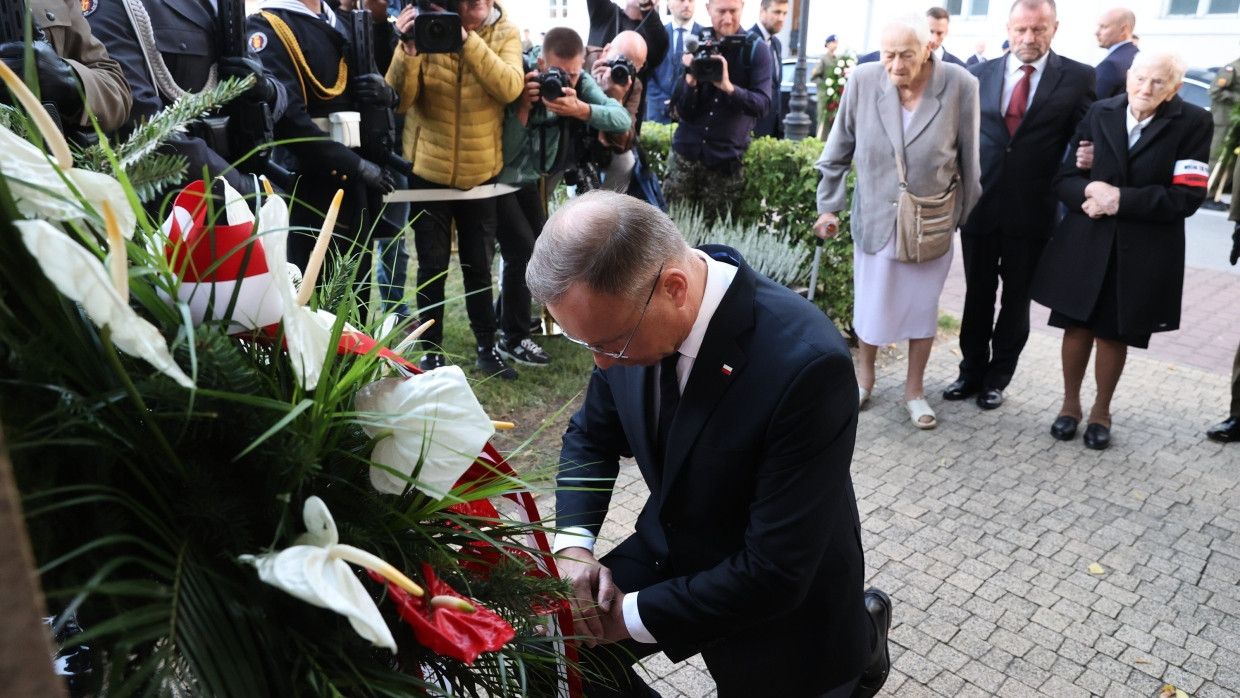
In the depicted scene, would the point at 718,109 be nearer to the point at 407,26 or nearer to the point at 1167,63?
the point at 407,26

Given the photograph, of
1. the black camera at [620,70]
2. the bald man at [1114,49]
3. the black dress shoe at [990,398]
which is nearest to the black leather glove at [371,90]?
the black camera at [620,70]

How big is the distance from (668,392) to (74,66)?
2.05 metres

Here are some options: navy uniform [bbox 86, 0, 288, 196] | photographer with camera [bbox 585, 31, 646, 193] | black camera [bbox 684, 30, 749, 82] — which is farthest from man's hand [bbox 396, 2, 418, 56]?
black camera [bbox 684, 30, 749, 82]

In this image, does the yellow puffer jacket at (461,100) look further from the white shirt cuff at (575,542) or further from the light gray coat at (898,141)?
the white shirt cuff at (575,542)

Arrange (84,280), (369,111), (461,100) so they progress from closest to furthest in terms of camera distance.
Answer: (84,280)
(369,111)
(461,100)

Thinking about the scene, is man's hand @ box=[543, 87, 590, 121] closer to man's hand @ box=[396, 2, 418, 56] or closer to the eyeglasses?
man's hand @ box=[396, 2, 418, 56]

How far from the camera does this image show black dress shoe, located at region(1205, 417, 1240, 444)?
5.00 m

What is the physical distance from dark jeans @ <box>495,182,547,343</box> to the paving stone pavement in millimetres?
1600

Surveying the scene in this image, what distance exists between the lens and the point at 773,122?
1112cm

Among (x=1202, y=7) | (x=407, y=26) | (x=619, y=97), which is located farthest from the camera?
(x=1202, y=7)

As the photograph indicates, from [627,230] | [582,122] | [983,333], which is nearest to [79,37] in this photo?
[627,230]

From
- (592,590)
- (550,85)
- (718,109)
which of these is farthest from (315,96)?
(592,590)

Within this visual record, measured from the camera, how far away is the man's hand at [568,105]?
208 inches

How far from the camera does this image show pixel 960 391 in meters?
5.54
